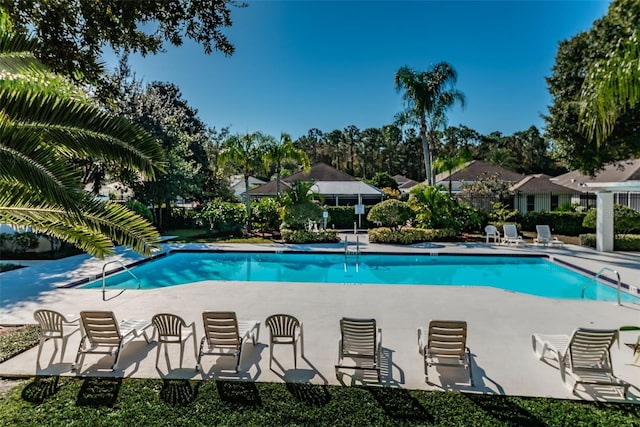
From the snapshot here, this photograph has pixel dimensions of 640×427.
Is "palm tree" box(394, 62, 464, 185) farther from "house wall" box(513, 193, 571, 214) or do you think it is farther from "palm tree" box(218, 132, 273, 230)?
"palm tree" box(218, 132, 273, 230)

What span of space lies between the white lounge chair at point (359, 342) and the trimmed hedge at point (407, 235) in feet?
47.8

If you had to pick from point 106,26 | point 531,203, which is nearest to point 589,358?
point 106,26

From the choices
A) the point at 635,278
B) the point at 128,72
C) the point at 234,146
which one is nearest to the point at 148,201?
the point at 234,146

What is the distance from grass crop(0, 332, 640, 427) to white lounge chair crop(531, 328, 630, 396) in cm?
43

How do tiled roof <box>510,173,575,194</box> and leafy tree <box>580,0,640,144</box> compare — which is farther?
tiled roof <box>510,173,575,194</box>

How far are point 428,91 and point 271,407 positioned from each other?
25.6m

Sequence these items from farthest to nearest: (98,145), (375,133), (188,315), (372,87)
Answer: (375,133) → (372,87) → (188,315) → (98,145)

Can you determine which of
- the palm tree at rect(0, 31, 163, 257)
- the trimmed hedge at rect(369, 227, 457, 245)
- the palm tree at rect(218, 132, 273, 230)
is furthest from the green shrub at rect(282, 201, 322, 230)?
the palm tree at rect(0, 31, 163, 257)

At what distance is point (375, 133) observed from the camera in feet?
219

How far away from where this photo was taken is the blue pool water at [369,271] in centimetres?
1305

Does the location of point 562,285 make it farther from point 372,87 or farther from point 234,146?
point 372,87

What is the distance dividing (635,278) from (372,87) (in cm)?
2132

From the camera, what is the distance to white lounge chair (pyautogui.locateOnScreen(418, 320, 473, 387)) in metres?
5.54

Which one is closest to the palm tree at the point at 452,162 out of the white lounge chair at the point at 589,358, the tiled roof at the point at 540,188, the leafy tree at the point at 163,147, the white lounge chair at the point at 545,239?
the tiled roof at the point at 540,188
